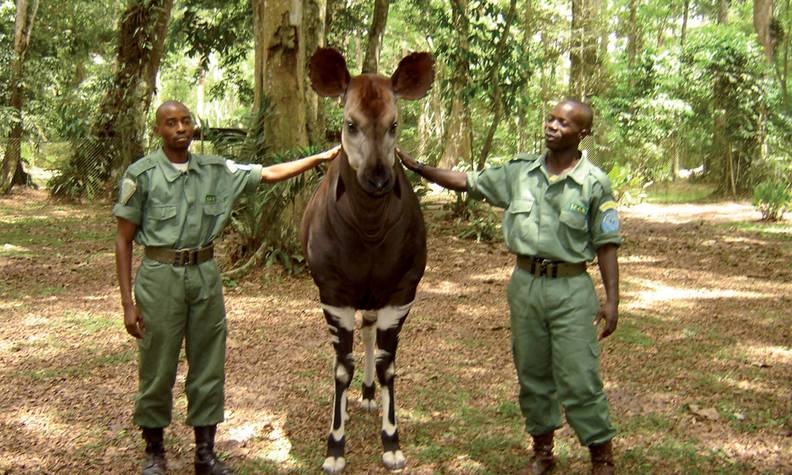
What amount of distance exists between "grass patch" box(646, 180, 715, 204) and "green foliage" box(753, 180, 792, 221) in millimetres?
4242

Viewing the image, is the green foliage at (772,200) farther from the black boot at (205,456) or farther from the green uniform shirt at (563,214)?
the black boot at (205,456)

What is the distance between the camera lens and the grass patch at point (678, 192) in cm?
1697

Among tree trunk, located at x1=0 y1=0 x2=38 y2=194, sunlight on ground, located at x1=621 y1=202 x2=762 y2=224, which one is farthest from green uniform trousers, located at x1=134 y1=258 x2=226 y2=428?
tree trunk, located at x1=0 y1=0 x2=38 y2=194

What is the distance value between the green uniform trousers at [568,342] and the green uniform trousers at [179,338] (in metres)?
1.48

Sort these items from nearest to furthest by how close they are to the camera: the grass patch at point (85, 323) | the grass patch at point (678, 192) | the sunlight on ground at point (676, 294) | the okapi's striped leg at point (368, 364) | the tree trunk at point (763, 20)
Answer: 1. the okapi's striped leg at point (368, 364)
2. the grass patch at point (85, 323)
3. the sunlight on ground at point (676, 294)
4. the grass patch at point (678, 192)
5. the tree trunk at point (763, 20)

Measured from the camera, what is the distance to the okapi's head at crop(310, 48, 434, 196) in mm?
2973

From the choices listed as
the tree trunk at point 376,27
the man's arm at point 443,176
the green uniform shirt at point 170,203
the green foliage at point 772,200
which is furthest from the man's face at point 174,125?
the green foliage at point 772,200

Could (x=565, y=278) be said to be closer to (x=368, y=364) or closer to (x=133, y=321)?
(x=368, y=364)

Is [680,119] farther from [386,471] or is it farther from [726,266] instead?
[386,471]

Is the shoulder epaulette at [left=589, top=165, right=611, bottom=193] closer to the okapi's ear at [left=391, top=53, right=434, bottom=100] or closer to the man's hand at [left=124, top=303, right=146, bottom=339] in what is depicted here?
the okapi's ear at [left=391, top=53, right=434, bottom=100]

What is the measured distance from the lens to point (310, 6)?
32.2 feet

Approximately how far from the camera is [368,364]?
4.31 meters

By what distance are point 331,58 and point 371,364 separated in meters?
1.94

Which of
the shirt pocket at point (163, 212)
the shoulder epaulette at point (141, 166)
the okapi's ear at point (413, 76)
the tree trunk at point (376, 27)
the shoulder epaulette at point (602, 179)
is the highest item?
the tree trunk at point (376, 27)
